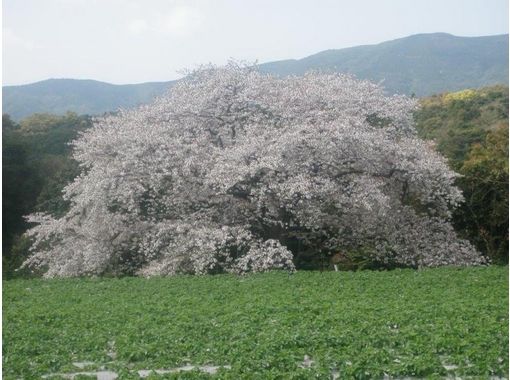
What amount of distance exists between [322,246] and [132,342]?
9916mm

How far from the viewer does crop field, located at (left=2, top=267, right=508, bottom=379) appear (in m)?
6.09

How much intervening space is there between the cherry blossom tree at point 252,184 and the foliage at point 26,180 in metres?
4.33

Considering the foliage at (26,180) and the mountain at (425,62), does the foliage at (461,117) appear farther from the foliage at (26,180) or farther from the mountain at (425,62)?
the foliage at (26,180)

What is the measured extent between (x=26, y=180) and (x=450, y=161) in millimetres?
17558

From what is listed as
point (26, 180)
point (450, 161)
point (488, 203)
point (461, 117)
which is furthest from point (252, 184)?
point (461, 117)

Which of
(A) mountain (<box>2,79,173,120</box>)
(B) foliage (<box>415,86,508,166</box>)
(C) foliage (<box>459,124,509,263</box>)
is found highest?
(A) mountain (<box>2,79,173,120</box>)

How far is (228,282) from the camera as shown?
475 inches

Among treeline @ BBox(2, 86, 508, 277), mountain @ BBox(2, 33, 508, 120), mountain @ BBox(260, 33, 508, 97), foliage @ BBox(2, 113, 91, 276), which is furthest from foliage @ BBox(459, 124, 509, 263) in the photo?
mountain @ BBox(2, 33, 508, 120)

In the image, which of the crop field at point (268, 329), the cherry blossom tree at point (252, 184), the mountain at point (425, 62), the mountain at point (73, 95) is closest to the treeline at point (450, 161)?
the cherry blossom tree at point (252, 184)

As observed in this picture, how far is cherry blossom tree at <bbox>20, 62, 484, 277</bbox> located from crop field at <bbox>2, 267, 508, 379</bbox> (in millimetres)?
2749

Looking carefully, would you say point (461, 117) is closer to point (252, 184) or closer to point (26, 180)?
point (252, 184)

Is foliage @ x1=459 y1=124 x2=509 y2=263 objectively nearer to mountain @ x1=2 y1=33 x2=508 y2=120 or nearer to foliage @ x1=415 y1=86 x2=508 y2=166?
foliage @ x1=415 y1=86 x2=508 y2=166

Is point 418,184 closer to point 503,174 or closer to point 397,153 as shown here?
point 397,153

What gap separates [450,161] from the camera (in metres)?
20.2
